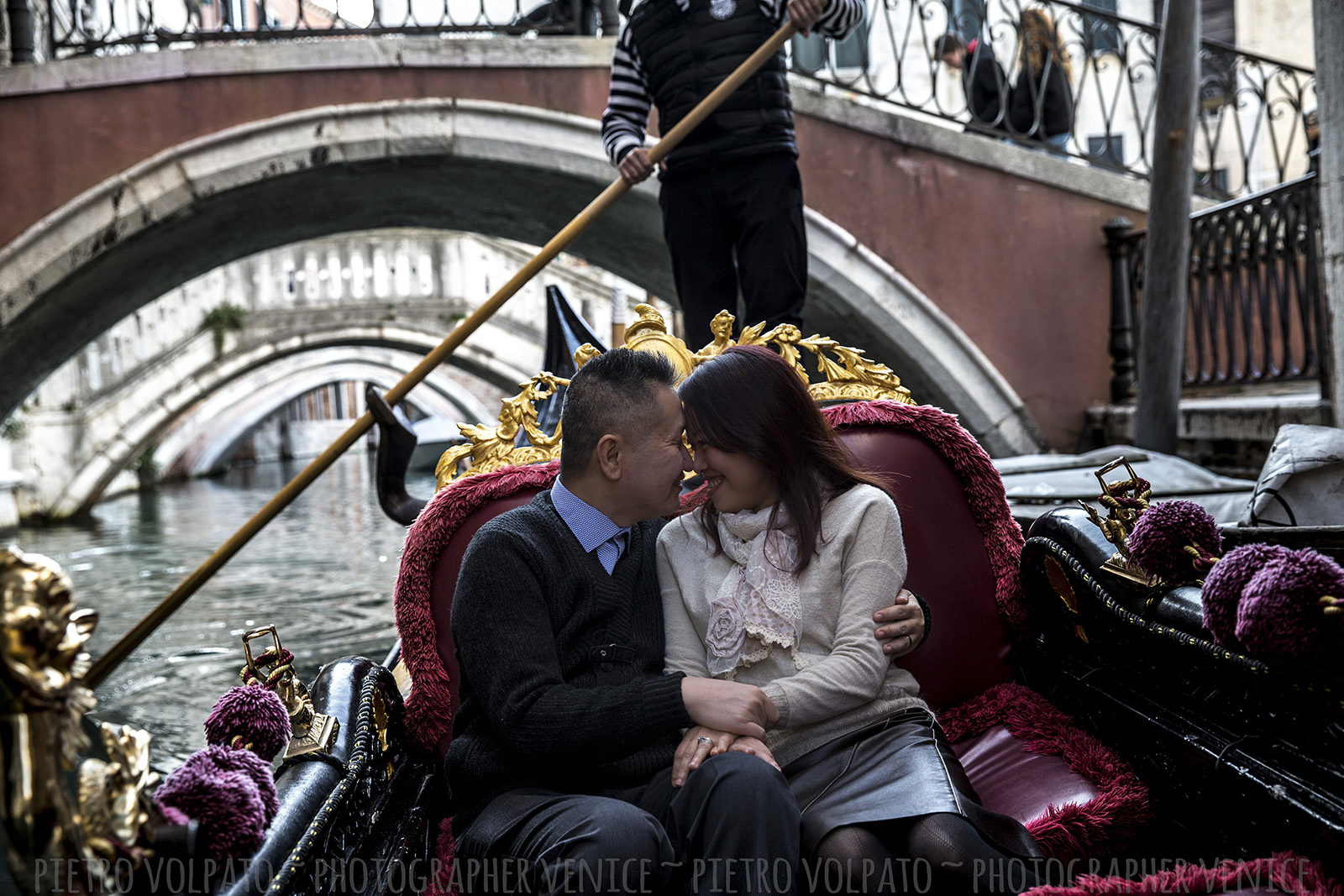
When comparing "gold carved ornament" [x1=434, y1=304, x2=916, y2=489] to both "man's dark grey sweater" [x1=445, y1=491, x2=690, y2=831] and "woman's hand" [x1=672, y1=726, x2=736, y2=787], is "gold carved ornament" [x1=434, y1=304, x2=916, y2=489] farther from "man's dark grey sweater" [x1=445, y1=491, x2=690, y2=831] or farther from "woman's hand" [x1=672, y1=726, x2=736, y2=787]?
"woman's hand" [x1=672, y1=726, x2=736, y2=787]

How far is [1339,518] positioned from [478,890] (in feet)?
5.59

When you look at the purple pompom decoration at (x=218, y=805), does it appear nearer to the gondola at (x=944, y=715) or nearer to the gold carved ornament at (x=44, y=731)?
the gondola at (x=944, y=715)

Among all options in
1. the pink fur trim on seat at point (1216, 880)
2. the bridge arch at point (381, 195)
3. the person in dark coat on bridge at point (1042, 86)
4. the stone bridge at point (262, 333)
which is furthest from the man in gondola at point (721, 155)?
the stone bridge at point (262, 333)

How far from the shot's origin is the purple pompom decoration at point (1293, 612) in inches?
37.7

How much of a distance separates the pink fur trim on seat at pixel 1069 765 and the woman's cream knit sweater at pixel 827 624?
0.21 metres

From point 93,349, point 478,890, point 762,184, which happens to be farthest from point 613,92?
point 93,349

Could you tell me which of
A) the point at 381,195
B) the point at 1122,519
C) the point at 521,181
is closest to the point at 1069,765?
the point at 1122,519

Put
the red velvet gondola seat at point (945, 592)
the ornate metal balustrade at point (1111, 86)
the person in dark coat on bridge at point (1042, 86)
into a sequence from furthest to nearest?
the ornate metal balustrade at point (1111, 86) < the person in dark coat on bridge at point (1042, 86) < the red velvet gondola seat at point (945, 592)

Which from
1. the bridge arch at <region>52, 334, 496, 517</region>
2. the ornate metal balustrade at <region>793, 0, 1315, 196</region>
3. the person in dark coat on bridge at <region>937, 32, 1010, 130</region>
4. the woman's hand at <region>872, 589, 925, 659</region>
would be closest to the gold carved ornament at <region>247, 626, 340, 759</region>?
Result: the woman's hand at <region>872, 589, 925, 659</region>

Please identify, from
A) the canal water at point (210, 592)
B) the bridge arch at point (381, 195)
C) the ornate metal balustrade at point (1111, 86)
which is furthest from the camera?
the ornate metal balustrade at point (1111, 86)

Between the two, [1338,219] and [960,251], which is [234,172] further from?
[1338,219]

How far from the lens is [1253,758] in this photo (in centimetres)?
107

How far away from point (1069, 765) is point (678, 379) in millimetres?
715

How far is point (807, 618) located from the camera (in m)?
1.26
